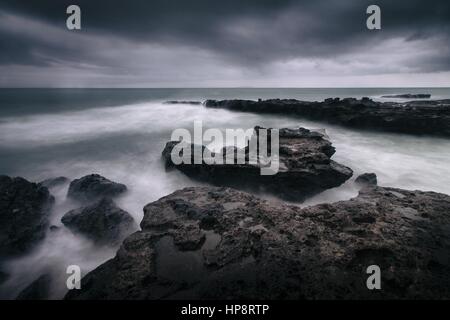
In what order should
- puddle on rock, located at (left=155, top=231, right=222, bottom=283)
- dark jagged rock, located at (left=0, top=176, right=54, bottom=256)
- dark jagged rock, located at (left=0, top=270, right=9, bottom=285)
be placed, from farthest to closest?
dark jagged rock, located at (left=0, top=176, right=54, bottom=256) < dark jagged rock, located at (left=0, top=270, right=9, bottom=285) < puddle on rock, located at (left=155, top=231, right=222, bottom=283)

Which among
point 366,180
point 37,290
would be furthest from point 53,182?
point 366,180

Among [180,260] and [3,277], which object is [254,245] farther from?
[3,277]

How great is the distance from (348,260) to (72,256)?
6.09m

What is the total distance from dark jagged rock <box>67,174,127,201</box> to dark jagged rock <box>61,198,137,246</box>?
1328mm

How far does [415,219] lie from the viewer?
190 inches

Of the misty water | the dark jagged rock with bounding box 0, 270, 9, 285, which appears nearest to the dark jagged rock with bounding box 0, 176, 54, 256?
the misty water

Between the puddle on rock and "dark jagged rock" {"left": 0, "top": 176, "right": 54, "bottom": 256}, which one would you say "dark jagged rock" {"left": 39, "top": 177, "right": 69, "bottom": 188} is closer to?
"dark jagged rock" {"left": 0, "top": 176, "right": 54, "bottom": 256}

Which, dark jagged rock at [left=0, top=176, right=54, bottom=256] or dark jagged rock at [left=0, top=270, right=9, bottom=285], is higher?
dark jagged rock at [left=0, top=176, right=54, bottom=256]

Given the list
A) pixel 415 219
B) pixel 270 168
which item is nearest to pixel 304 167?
pixel 270 168

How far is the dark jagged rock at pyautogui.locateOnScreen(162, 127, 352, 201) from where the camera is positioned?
800 cm

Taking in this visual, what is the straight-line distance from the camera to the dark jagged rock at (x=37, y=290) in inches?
192

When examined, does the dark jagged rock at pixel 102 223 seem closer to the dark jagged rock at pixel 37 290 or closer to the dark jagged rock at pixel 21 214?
the dark jagged rock at pixel 21 214

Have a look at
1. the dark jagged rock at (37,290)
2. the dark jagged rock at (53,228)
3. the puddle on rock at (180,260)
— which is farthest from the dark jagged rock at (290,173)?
the dark jagged rock at (37,290)

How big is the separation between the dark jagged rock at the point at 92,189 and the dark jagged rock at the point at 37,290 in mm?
3256
